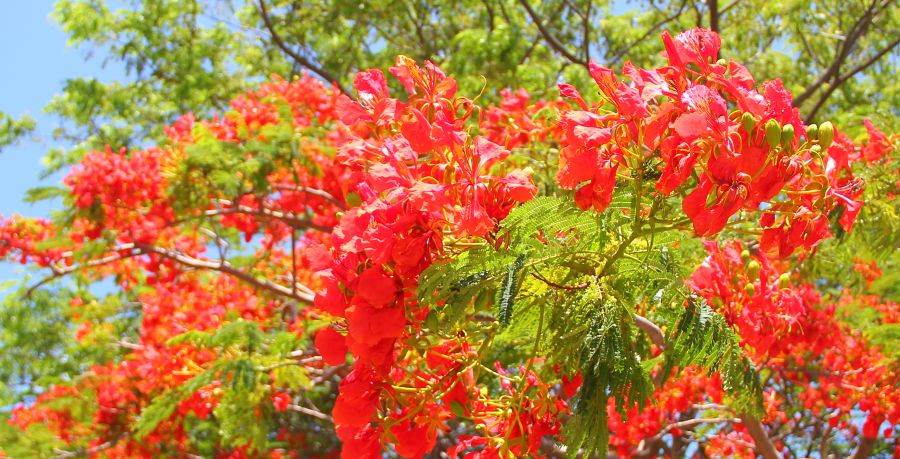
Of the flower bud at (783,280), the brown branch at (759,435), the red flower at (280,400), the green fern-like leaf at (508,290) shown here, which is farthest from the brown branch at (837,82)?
the green fern-like leaf at (508,290)

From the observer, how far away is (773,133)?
1.54 metres

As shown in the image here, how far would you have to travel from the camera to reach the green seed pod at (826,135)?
1.69 metres

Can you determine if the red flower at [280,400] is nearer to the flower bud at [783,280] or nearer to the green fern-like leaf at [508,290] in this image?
the flower bud at [783,280]

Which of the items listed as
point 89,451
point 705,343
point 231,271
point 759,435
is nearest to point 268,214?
point 231,271

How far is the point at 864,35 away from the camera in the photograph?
8.70 metres

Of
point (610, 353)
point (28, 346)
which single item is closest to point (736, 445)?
point (610, 353)

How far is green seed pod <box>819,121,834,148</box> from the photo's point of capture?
1.69 metres

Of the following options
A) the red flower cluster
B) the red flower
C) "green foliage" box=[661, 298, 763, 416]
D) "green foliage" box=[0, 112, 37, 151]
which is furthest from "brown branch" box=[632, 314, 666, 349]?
"green foliage" box=[0, 112, 37, 151]

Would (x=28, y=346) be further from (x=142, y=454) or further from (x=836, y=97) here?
(x=836, y=97)

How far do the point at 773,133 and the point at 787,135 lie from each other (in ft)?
0.11

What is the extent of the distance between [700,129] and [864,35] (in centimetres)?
817

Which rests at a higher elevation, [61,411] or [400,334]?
[61,411]

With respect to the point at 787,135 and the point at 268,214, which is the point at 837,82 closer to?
the point at 268,214

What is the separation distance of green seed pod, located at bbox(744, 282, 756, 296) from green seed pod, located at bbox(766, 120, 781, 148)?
1122 mm
